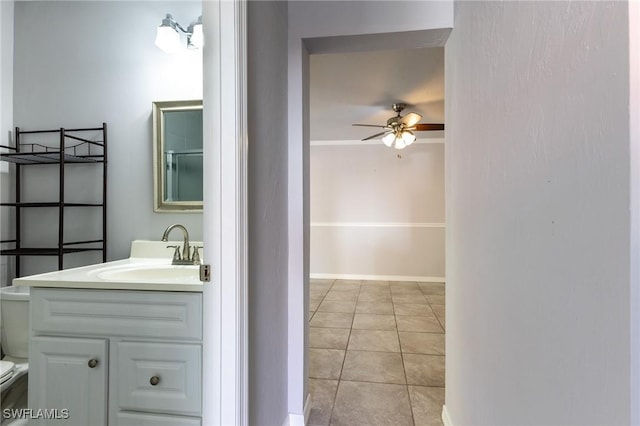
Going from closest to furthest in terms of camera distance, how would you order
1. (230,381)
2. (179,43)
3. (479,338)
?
(230,381) < (479,338) < (179,43)

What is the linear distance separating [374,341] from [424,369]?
0.54 m

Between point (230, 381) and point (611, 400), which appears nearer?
point (611, 400)

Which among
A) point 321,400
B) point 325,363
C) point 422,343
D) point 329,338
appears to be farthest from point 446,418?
point 329,338

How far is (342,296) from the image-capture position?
3986mm

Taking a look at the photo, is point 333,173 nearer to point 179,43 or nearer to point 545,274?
point 179,43

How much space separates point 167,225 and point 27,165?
3.31ft

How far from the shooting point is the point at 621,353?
1.52 feet

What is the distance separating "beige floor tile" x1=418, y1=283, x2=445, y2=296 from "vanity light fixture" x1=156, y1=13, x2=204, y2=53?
157 inches

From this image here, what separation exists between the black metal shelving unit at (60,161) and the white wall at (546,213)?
2.08 meters

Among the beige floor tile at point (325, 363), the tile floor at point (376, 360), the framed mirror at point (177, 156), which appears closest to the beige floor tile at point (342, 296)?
the tile floor at point (376, 360)

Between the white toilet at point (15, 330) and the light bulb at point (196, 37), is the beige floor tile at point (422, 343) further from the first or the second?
the light bulb at point (196, 37)

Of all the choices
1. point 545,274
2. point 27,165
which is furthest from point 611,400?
point 27,165

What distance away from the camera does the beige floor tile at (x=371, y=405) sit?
1.55 meters

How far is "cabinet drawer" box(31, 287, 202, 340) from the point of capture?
3.62 feet
